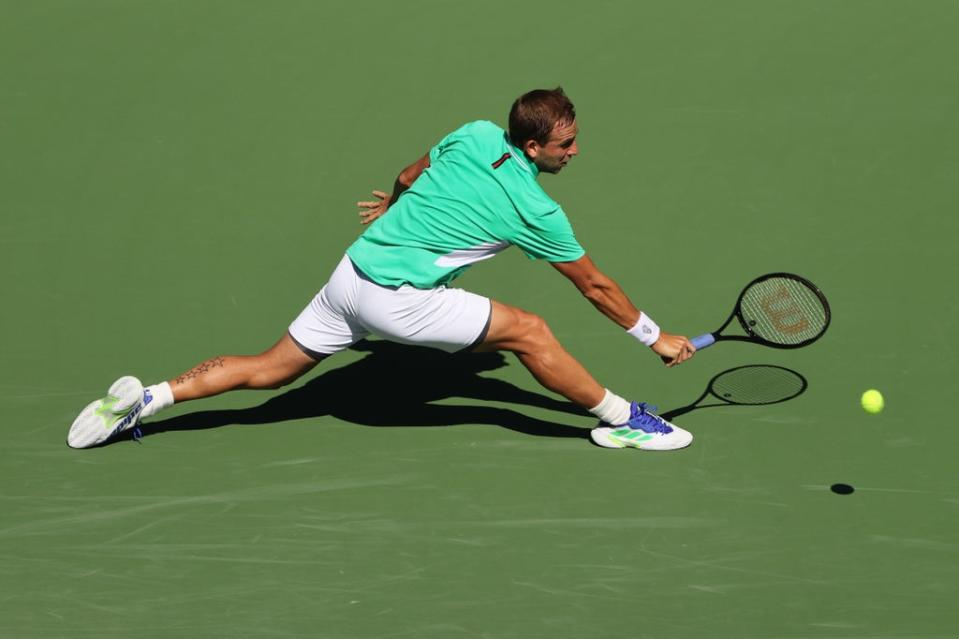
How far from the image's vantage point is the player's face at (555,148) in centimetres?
699

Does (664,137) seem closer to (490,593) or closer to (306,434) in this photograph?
(306,434)

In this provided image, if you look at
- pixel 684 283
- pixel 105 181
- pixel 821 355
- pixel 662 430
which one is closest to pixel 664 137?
pixel 684 283

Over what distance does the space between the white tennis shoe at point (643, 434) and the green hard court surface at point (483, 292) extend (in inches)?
3.2

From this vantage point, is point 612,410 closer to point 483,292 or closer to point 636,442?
point 636,442

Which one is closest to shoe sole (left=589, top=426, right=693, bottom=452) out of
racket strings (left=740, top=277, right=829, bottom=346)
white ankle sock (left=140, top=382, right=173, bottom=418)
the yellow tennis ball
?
racket strings (left=740, top=277, right=829, bottom=346)

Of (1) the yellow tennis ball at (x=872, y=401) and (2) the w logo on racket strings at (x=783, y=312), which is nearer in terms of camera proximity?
(1) the yellow tennis ball at (x=872, y=401)

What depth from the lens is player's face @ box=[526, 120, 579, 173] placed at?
6.99m

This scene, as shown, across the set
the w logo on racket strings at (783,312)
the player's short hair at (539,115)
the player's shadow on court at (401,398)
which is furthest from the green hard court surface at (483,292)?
the player's short hair at (539,115)

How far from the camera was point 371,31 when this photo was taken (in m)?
10.1

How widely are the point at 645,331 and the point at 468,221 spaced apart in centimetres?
96

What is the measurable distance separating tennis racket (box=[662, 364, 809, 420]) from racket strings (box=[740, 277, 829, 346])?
279 mm

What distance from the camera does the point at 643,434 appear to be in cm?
739

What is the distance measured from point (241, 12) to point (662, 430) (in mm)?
4590

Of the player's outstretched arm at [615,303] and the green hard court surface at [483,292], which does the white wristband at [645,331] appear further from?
the green hard court surface at [483,292]
